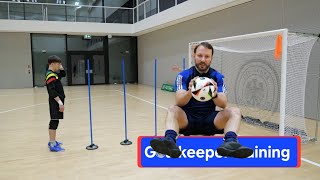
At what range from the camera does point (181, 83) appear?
2.83 metres

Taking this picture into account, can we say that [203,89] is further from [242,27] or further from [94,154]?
[242,27]

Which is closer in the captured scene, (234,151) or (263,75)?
(234,151)

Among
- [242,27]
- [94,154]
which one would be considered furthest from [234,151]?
[242,27]

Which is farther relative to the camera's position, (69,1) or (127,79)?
(127,79)

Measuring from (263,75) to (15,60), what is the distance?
14.0 meters

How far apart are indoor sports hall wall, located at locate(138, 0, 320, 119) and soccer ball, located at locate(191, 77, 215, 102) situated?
3.64 meters

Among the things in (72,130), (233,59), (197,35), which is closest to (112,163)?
(72,130)

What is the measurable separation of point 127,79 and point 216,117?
1639cm

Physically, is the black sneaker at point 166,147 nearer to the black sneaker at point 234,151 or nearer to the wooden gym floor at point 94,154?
the black sneaker at point 234,151

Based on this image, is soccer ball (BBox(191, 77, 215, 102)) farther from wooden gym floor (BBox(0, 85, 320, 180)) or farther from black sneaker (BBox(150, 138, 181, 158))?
wooden gym floor (BBox(0, 85, 320, 180))

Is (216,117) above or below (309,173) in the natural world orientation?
Result: above

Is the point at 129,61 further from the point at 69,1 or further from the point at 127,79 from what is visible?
the point at 69,1

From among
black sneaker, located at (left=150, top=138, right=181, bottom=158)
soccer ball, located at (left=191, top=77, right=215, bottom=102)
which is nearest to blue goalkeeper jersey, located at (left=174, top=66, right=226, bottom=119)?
soccer ball, located at (left=191, top=77, right=215, bottom=102)

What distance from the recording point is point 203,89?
2.50 metres
